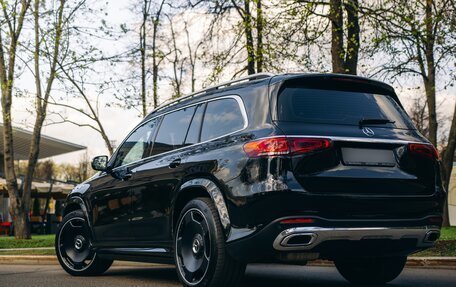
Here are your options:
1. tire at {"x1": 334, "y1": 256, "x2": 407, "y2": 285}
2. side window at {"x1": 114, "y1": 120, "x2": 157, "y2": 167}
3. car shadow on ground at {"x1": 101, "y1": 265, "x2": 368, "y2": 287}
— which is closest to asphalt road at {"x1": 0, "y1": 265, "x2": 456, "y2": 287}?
car shadow on ground at {"x1": 101, "y1": 265, "x2": 368, "y2": 287}

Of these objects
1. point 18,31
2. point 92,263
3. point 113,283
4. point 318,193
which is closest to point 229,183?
point 318,193

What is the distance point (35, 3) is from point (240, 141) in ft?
51.5

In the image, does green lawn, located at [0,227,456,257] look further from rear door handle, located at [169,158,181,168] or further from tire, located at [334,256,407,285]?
rear door handle, located at [169,158,181,168]

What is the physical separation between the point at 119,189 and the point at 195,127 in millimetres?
1539

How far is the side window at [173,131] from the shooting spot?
7.34m

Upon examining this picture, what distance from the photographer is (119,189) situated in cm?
816

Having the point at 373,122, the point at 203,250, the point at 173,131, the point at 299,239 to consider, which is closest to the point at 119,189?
the point at 173,131

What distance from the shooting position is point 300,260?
19.4 feet

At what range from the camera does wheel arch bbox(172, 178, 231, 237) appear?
6109mm

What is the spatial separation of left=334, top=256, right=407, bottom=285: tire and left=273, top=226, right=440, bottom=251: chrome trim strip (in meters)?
1.23

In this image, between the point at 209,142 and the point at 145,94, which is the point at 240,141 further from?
the point at 145,94

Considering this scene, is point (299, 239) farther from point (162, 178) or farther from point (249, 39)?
point (249, 39)

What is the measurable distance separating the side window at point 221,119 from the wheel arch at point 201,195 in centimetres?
50

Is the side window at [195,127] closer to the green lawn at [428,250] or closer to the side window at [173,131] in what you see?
the side window at [173,131]
